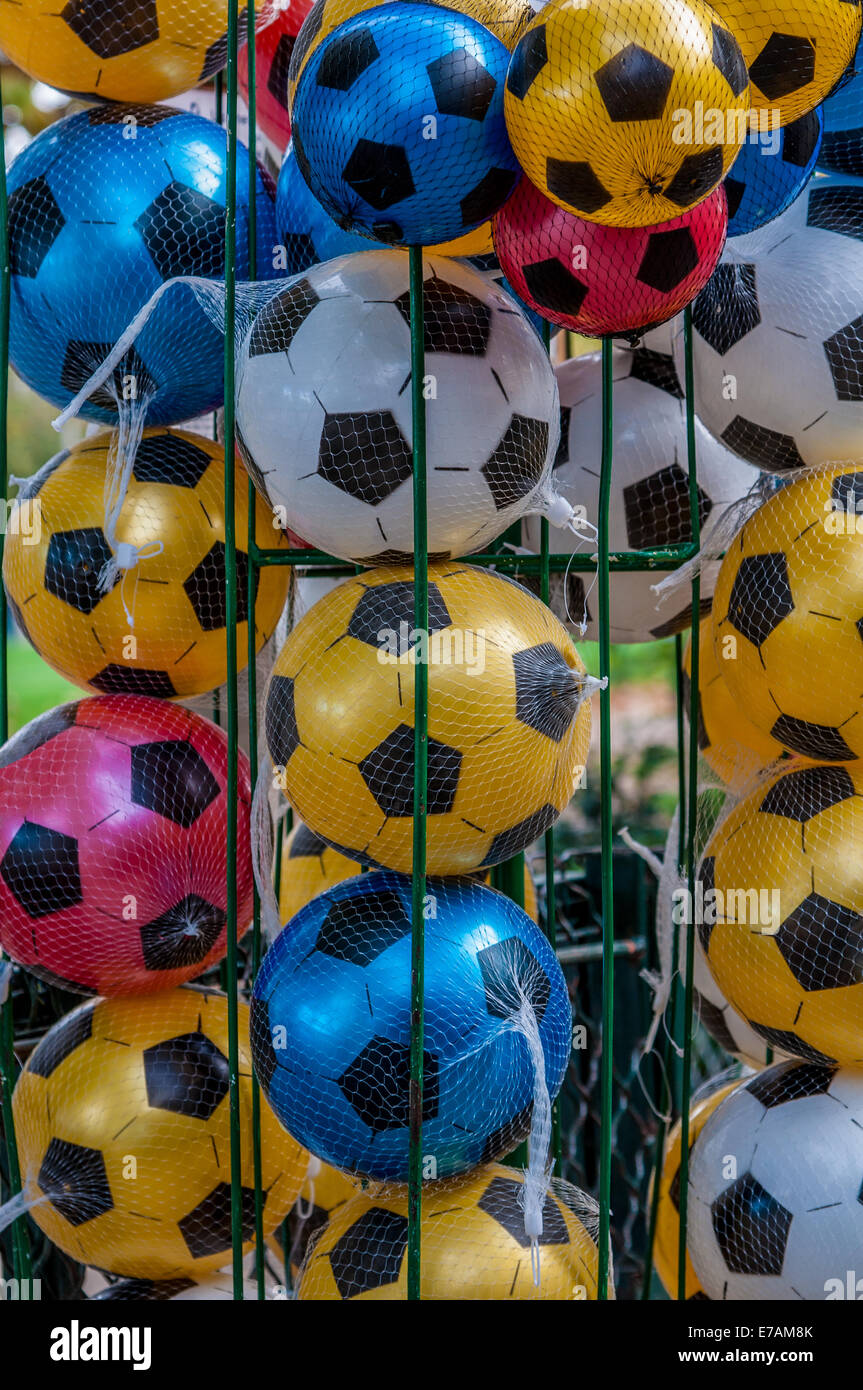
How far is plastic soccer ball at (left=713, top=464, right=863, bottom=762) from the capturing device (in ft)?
5.61

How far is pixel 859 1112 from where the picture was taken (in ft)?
6.01

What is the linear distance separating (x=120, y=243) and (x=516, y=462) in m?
0.68

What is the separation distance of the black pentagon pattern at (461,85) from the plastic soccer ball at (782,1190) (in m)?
1.42

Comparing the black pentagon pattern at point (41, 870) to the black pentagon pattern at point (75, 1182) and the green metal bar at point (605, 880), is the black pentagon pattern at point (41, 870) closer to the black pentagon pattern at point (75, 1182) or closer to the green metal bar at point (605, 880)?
the black pentagon pattern at point (75, 1182)

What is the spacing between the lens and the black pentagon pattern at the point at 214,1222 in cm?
181

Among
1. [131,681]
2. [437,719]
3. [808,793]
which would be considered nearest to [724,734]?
[808,793]

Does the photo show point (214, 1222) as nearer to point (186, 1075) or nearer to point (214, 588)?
point (186, 1075)

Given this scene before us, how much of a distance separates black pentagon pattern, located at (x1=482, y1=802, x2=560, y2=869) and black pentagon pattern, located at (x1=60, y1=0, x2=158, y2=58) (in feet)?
4.11

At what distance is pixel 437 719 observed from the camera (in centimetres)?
156

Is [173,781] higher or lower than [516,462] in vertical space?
lower

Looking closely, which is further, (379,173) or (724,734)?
(724,734)
